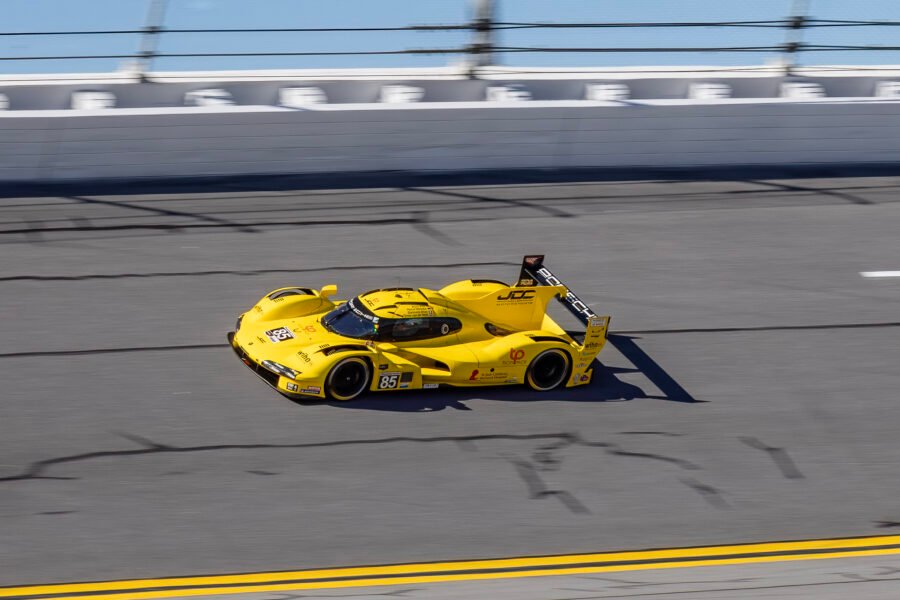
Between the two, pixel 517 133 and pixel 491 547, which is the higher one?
pixel 517 133

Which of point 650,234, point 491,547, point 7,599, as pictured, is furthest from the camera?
point 650,234

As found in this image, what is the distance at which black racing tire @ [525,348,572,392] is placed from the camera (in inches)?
420

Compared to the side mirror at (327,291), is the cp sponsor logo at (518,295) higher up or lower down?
higher up

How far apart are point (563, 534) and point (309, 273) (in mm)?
5813

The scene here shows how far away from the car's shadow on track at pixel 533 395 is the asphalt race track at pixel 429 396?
0.09 feet

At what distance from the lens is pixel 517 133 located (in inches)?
663

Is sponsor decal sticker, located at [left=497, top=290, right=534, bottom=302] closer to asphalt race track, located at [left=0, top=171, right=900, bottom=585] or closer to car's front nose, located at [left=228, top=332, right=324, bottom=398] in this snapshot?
asphalt race track, located at [left=0, top=171, right=900, bottom=585]

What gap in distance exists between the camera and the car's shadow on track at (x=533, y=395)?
1039cm

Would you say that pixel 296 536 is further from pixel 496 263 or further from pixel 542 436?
pixel 496 263

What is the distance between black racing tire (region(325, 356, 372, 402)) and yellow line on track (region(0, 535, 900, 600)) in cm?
235

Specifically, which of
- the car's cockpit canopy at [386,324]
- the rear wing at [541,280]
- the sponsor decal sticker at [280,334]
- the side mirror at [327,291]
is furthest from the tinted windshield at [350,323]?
the rear wing at [541,280]

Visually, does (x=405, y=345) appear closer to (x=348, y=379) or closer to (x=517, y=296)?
(x=348, y=379)

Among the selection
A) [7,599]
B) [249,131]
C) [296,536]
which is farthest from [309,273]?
[7,599]

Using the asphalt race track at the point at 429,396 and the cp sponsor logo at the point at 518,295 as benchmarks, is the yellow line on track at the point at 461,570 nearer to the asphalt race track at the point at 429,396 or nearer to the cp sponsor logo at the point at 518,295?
the asphalt race track at the point at 429,396
